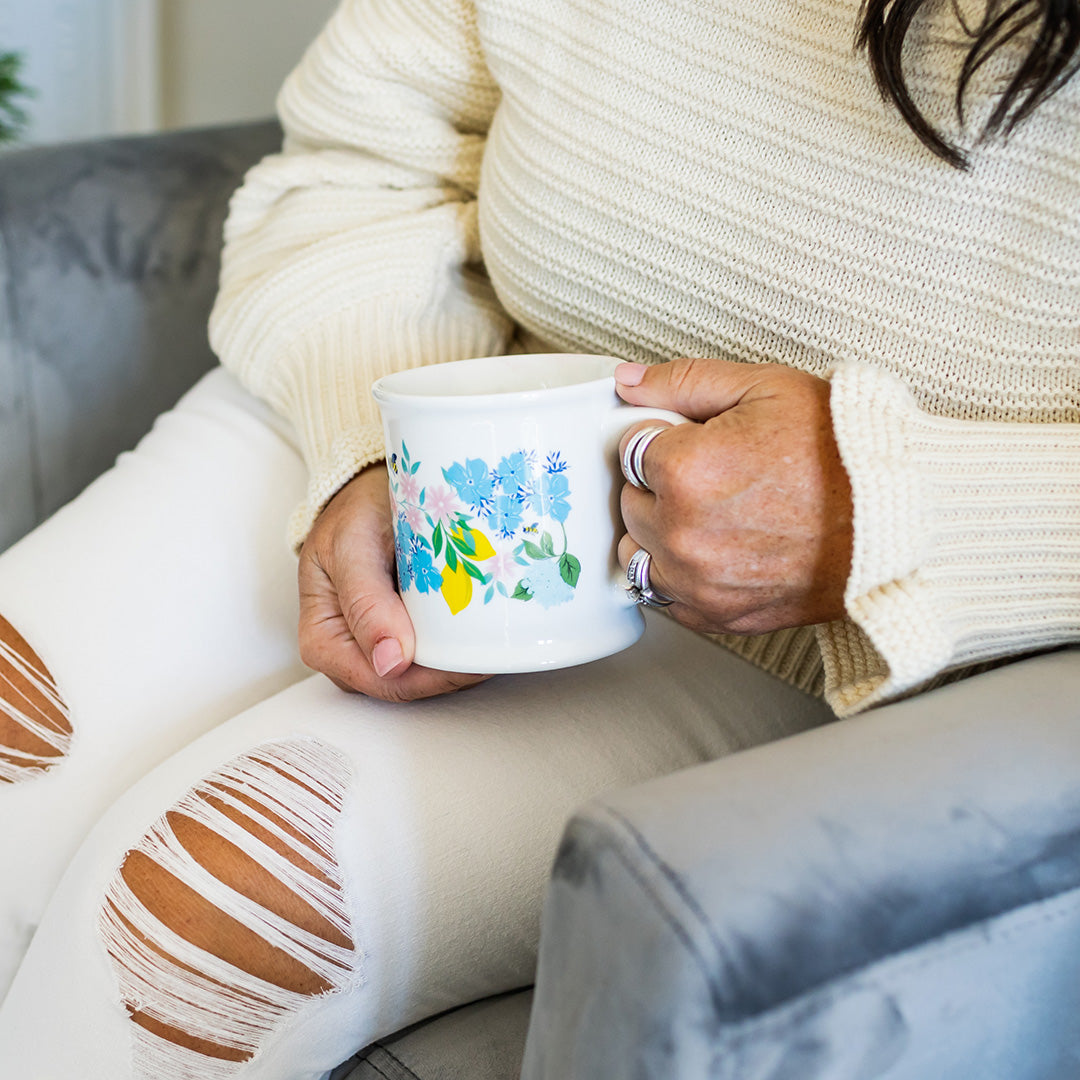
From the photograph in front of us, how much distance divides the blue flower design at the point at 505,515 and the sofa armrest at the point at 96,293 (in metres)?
0.69

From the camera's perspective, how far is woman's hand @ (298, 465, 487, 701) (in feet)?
1.80

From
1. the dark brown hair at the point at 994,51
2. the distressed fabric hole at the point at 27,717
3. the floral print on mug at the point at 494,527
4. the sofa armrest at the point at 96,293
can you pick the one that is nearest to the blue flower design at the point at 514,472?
the floral print on mug at the point at 494,527

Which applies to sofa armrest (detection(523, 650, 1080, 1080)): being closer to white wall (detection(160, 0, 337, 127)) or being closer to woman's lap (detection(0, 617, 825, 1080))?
woman's lap (detection(0, 617, 825, 1080))

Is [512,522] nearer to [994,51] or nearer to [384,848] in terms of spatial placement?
[384,848]

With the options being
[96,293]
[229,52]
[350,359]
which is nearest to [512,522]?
[350,359]

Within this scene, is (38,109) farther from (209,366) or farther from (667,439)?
(667,439)

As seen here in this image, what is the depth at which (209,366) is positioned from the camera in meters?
1.10

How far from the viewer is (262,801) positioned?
1.66 ft

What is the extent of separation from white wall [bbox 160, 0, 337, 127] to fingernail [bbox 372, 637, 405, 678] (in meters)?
1.57

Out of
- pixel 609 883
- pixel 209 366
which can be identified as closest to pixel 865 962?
pixel 609 883

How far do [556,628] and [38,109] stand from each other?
6.41ft

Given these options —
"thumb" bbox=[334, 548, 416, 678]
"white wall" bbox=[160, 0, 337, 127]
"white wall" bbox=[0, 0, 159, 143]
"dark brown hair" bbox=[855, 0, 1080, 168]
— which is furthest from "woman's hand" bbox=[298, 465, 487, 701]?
"white wall" bbox=[0, 0, 159, 143]

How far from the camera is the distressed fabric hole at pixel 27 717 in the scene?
2.03 feet

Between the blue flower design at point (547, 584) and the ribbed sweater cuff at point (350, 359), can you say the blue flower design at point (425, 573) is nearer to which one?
the blue flower design at point (547, 584)
